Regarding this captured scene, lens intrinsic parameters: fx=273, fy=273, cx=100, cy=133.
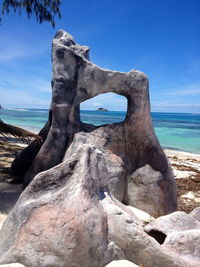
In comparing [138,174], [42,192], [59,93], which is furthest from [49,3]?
[42,192]

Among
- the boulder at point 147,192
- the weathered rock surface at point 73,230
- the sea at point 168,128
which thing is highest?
the weathered rock surface at point 73,230

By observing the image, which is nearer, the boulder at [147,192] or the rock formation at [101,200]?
the rock formation at [101,200]

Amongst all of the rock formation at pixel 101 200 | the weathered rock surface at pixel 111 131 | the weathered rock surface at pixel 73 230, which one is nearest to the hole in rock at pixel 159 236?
the rock formation at pixel 101 200

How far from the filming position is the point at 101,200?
2730 mm

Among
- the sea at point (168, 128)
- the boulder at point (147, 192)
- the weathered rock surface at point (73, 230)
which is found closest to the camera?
the weathered rock surface at point (73, 230)

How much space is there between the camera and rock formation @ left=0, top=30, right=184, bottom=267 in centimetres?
229

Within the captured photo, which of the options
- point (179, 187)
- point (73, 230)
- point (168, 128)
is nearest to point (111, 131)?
point (73, 230)

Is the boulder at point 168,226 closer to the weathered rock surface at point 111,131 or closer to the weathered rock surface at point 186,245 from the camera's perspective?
the weathered rock surface at point 186,245

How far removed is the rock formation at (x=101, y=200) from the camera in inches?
90.0

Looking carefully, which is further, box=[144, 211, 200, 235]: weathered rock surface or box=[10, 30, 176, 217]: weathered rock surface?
box=[10, 30, 176, 217]: weathered rock surface

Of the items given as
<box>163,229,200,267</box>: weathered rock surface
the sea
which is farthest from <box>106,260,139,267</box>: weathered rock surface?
the sea

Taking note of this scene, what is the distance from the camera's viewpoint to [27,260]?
2.27 metres

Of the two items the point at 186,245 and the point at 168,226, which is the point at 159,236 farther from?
the point at 186,245

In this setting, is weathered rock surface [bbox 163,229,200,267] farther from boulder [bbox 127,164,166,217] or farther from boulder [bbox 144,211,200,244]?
boulder [bbox 127,164,166,217]
